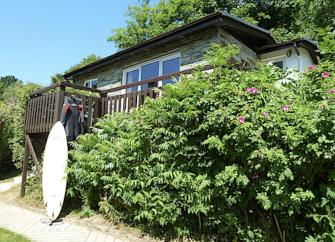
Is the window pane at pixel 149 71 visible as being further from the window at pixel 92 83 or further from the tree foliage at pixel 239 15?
the tree foliage at pixel 239 15

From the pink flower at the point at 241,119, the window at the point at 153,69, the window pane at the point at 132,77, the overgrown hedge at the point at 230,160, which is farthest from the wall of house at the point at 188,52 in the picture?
the pink flower at the point at 241,119

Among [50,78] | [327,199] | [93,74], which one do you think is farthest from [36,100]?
[50,78]

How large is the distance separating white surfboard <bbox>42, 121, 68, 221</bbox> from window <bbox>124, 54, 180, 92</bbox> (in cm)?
345

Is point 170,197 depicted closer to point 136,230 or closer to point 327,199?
point 136,230

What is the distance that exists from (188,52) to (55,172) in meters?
4.86

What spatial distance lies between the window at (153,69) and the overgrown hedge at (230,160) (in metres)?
3.91

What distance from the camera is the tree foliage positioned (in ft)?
53.7

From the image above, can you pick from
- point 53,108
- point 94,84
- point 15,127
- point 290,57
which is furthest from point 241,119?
point 15,127

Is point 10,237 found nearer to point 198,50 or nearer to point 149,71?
point 198,50

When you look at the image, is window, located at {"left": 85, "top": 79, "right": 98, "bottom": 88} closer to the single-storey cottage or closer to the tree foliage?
the single-storey cottage

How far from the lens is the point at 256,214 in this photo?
4.33 metres

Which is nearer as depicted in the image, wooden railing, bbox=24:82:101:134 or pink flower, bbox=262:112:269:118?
pink flower, bbox=262:112:269:118

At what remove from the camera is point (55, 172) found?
671 cm

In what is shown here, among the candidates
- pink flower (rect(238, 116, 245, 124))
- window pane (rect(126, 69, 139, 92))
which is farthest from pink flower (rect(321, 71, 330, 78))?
window pane (rect(126, 69, 139, 92))
